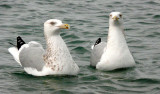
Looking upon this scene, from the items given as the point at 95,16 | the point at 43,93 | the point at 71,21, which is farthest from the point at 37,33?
the point at 43,93

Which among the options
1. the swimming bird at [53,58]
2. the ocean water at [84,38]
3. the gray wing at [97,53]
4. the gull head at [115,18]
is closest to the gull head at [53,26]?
the swimming bird at [53,58]

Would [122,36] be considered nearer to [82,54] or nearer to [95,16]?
[82,54]

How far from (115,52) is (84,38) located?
3350 millimetres

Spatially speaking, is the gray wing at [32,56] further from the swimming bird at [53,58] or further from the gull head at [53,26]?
the gull head at [53,26]

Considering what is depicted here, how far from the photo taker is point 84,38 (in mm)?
13508

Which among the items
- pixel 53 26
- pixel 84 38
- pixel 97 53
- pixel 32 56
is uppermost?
pixel 53 26

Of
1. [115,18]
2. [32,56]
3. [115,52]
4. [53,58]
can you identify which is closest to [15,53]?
[32,56]

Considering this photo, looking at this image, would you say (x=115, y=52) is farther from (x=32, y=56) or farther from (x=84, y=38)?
(x=84, y=38)

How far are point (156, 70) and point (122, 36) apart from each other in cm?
106

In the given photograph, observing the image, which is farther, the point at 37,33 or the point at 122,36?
the point at 37,33

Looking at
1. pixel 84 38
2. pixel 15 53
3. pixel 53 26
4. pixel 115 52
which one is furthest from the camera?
pixel 84 38

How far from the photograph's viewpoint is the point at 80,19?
1578 cm

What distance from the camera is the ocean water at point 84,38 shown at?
9.14 meters

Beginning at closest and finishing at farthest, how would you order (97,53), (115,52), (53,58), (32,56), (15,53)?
(53,58)
(32,56)
(115,52)
(97,53)
(15,53)
